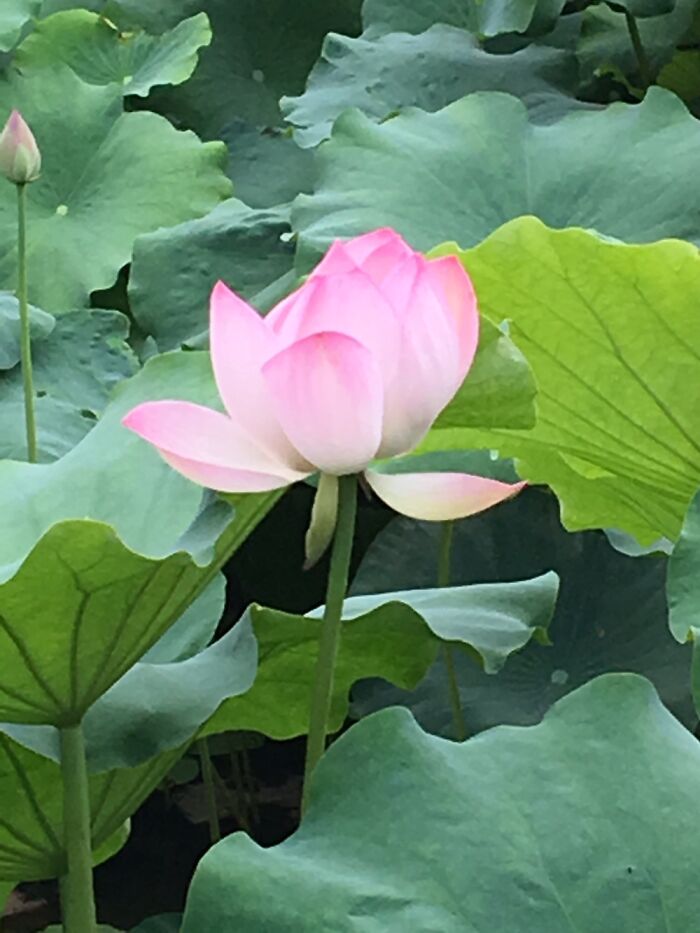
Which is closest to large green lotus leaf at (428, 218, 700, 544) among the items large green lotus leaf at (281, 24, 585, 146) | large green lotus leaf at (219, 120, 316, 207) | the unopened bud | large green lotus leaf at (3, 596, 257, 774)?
large green lotus leaf at (3, 596, 257, 774)

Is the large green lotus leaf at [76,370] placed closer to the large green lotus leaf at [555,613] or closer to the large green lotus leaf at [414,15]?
the large green lotus leaf at [555,613]

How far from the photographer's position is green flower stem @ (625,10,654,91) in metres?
1.73

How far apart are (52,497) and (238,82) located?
1.29 meters

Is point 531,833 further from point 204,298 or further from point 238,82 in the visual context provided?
point 238,82

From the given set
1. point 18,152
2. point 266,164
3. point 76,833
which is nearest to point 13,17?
point 266,164

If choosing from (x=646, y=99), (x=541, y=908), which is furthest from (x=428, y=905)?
(x=646, y=99)

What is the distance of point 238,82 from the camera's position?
1.96m

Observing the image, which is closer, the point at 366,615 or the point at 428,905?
the point at 428,905

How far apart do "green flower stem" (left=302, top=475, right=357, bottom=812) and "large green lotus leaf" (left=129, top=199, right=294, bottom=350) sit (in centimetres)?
79

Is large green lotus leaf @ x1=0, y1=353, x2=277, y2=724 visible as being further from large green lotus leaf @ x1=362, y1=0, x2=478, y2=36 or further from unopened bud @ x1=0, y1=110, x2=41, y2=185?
large green lotus leaf @ x1=362, y1=0, x2=478, y2=36

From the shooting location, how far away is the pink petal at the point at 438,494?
58 cm

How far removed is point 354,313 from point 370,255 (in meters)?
0.04

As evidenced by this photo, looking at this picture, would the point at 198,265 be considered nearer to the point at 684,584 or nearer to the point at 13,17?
the point at 13,17

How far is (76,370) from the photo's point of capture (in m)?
1.42
